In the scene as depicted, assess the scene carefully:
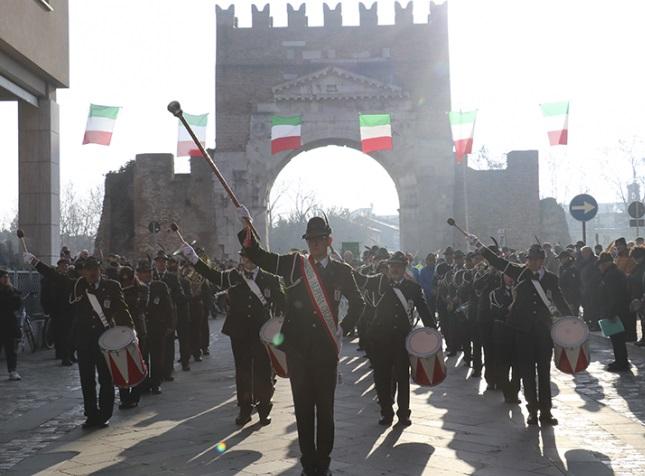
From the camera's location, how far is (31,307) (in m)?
19.6

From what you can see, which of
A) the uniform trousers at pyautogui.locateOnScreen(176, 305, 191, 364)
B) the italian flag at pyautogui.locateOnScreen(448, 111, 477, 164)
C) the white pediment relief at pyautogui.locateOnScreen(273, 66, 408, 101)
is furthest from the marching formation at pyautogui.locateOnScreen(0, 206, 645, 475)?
the white pediment relief at pyautogui.locateOnScreen(273, 66, 408, 101)

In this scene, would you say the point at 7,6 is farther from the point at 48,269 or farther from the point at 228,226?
the point at 228,226

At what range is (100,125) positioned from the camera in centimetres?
2789

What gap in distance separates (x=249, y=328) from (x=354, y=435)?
1.78 m

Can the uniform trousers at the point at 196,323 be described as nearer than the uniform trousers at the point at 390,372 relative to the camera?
No

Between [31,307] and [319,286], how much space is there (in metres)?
14.1

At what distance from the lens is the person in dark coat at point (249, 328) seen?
9.52m

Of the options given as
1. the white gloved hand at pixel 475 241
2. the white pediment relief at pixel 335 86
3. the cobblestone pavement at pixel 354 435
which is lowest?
the cobblestone pavement at pixel 354 435

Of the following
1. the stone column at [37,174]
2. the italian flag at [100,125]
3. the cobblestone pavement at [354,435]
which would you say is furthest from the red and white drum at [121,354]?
the italian flag at [100,125]

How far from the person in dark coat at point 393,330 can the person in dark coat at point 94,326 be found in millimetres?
2527

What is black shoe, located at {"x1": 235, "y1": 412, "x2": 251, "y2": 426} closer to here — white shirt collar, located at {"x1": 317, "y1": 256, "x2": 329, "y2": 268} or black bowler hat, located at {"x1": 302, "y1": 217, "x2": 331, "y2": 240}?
white shirt collar, located at {"x1": 317, "y1": 256, "x2": 329, "y2": 268}

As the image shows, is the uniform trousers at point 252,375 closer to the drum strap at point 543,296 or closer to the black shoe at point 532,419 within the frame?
the black shoe at point 532,419

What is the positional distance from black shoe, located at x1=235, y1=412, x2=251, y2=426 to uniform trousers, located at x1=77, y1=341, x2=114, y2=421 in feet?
4.16

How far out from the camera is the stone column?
20.5 metres
